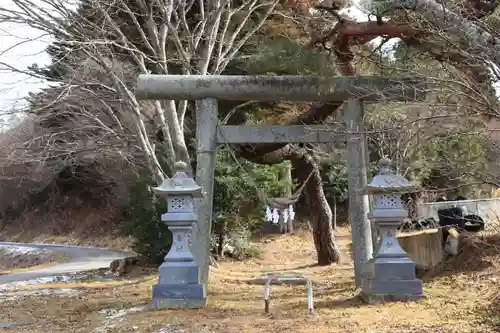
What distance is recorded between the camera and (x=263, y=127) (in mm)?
8125

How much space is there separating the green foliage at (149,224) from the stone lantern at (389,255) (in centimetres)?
729

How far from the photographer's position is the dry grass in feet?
19.4

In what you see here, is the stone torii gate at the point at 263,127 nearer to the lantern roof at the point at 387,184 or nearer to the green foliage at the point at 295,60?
the green foliage at the point at 295,60

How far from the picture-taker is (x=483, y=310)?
622 centimetres

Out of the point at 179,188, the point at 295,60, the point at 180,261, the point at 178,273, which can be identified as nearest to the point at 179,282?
the point at 178,273

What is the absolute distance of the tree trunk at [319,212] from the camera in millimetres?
13477

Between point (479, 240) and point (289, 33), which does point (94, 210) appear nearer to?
point (289, 33)

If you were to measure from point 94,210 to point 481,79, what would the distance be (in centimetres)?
2989

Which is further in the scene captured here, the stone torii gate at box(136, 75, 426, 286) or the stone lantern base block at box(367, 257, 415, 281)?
the stone torii gate at box(136, 75, 426, 286)

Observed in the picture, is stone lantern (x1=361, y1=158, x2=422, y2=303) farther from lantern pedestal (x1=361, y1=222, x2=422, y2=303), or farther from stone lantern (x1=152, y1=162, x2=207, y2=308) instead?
stone lantern (x1=152, y1=162, x2=207, y2=308)

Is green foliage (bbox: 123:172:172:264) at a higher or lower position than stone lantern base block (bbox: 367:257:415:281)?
higher

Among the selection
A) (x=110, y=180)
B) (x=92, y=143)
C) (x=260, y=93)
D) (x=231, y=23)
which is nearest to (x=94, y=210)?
(x=110, y=180)

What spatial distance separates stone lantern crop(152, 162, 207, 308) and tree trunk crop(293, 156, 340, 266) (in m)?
6.35

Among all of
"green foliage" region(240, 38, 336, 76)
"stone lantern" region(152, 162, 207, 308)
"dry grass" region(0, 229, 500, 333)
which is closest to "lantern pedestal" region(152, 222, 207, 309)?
"stone lantern" region(152, 162, 207, 308)
